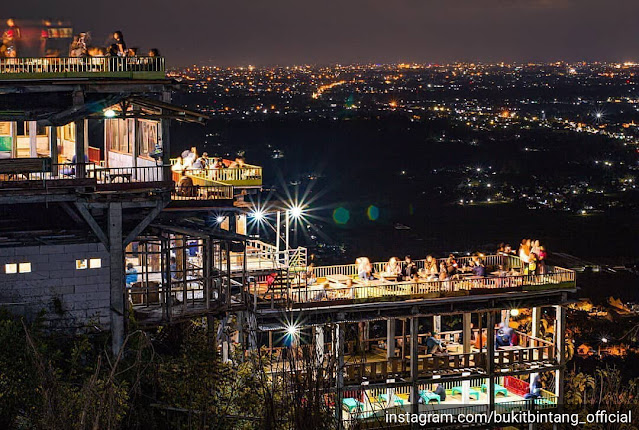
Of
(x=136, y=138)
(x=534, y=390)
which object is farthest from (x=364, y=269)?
(x=136, y=138)

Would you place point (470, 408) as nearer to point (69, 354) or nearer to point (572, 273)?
point (572, 273)

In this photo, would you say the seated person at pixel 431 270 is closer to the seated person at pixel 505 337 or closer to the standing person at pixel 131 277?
the seated person at pixel 505 337

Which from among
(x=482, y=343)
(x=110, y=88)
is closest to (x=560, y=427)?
(x=482, y=343)

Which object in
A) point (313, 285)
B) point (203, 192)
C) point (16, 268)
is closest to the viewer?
point (16, 268)

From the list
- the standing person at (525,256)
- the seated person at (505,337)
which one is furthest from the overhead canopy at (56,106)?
the seated person at (505,337)

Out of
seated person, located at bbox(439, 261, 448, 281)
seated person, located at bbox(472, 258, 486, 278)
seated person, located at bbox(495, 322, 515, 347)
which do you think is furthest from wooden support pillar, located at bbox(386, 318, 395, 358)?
seated person, located at bbox(495, 322, 515, 347)

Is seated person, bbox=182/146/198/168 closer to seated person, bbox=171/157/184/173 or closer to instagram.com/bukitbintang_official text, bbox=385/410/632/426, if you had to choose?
seated person, bbox=171/157/184/173

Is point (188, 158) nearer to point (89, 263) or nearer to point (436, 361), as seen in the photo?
point (89, 263)
